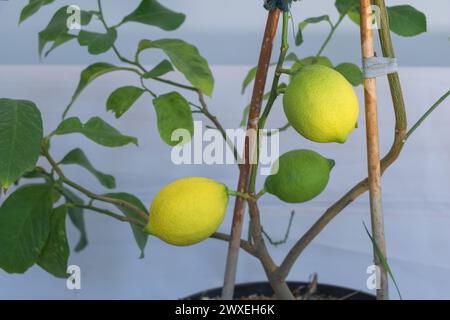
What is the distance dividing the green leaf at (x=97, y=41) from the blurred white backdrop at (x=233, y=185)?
34 cm

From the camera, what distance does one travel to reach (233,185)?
0.97 m

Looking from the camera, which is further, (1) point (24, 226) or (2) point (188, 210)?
(1) point (24, 226)

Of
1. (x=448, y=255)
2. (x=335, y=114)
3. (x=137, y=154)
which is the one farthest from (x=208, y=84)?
(x=448, y=255)

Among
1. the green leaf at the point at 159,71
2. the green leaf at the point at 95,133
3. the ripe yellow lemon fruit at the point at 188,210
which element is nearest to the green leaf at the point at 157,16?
the green leaf at the point at 159,71

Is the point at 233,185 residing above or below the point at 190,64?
below

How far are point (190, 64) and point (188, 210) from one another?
18 centimetres

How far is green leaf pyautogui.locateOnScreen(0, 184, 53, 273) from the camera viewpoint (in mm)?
613

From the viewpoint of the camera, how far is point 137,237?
0.71 metres

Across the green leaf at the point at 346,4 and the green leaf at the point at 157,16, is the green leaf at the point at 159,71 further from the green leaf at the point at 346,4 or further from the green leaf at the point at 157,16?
the green leaf at the point at 346,4

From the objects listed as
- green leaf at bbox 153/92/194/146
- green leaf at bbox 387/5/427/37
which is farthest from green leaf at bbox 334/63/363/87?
green leaf at bbox 153/92/194/146

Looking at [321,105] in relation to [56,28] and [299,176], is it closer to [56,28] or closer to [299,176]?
[299,176]

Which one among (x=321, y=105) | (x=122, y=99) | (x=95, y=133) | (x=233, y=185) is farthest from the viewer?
(x=233, y=185)

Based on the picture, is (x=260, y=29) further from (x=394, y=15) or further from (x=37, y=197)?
(x=37, y=197)

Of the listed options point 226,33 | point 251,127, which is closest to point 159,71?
point 251,127
